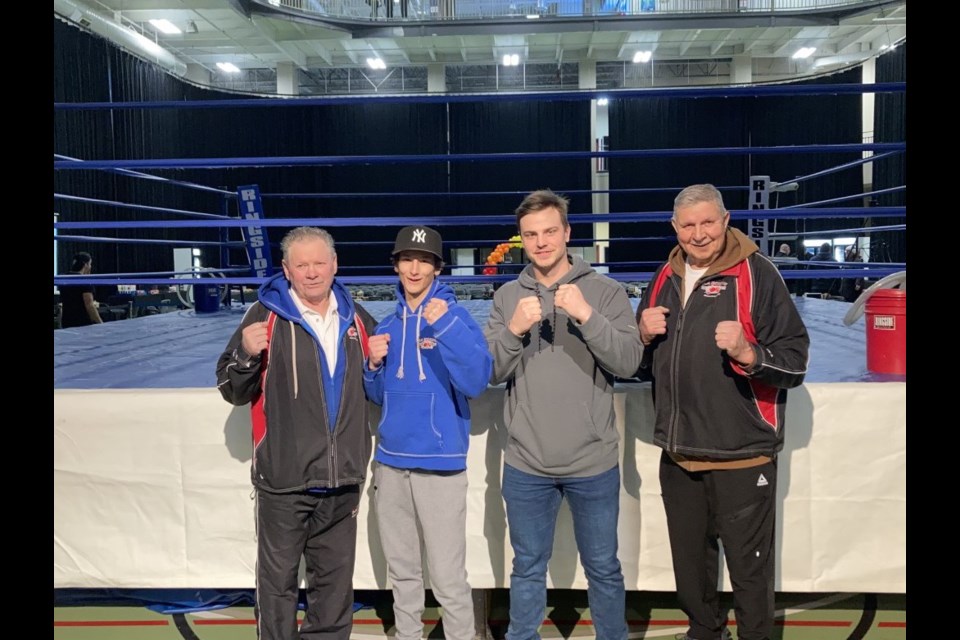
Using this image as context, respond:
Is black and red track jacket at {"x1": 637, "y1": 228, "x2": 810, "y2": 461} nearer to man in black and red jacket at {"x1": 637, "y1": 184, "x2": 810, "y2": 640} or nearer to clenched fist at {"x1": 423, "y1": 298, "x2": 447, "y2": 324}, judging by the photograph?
man in black and red jacket at {"x1": 637, "y1": 184, "x2": 810, "y2": 640}

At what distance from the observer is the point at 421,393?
6.05ft

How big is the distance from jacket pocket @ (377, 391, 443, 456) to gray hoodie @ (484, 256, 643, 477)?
19 centimetres

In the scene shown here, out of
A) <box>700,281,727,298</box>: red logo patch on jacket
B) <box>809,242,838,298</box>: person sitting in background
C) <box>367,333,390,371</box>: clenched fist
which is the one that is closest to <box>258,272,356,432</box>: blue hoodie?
<box>367,333,390,371</box>: clenched fist

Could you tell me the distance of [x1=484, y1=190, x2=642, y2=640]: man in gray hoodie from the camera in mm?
1771

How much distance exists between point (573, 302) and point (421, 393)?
48 centimetres

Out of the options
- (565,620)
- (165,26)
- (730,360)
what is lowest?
(565,620)

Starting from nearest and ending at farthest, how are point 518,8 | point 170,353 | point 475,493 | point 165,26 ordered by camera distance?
point 475,493
point 170,353
point 165,26
point 518,8

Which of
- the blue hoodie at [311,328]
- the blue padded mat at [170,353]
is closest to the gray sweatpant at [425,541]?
the blue hoodie at [311,328]

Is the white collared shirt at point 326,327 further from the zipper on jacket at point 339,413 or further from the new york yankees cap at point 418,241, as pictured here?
the new york yankees cap at point 418,241

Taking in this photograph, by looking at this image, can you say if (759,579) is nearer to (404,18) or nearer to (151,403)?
(151,403)

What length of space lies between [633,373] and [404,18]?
40.7 feet

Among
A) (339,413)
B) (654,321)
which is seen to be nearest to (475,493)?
(339,413)

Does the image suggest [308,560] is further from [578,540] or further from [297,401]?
[578,540]

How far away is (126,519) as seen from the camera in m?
2.29
